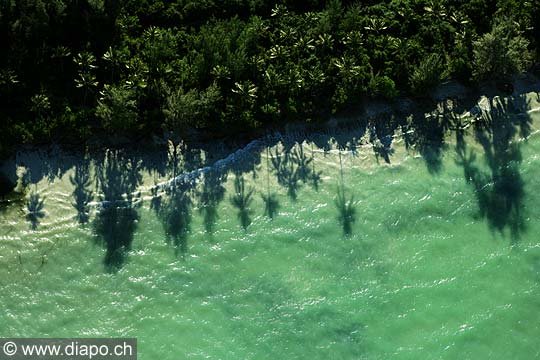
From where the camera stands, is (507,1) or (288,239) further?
(507,1)

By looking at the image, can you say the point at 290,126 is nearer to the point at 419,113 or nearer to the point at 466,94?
the point at 419,113

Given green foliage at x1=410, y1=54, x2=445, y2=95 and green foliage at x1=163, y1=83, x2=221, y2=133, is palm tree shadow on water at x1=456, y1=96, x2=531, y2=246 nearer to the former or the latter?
green foliage at x1=410, y1=54, x2=445, y2=95

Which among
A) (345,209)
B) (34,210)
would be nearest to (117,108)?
(34,210)

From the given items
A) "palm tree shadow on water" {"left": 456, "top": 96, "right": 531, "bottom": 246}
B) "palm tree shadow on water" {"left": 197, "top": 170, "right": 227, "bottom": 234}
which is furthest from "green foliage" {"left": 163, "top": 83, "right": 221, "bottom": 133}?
"palm tree shadow on water" {"left": 456, "top": 96, "right": 531, "bottom": 246}

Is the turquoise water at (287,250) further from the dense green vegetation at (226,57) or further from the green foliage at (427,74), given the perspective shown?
the green foliage at (427,74)

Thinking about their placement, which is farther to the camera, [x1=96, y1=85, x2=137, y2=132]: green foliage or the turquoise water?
[x1=96, y1=85, x2=137, y2=132]: green foliage

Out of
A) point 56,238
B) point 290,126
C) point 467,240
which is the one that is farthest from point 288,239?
point 56,238
